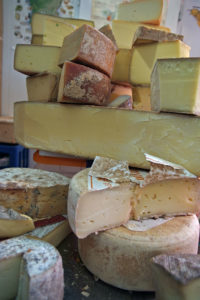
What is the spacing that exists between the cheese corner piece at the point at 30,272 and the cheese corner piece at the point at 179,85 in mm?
625

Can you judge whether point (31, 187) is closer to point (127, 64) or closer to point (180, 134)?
point (180, 134)

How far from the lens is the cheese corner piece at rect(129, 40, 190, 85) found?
1.16 metres

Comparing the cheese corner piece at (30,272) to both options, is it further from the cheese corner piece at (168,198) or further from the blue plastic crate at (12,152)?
the blue plastic crate at (12,152)

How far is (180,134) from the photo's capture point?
0.87 metres

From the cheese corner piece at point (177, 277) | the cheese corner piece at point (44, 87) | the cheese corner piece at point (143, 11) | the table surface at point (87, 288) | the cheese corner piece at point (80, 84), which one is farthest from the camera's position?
the cheese corner piece at point (143, 11)

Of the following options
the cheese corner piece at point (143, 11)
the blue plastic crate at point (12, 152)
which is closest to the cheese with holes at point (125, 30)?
the cheese corner piece at point (143, 11)

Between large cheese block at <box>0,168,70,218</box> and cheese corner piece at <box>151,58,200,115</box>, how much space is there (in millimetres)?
496

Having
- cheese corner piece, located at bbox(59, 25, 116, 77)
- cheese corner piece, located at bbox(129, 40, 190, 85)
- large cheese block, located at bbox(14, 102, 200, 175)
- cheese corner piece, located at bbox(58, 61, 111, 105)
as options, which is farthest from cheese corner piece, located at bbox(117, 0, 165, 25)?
large cheese block, located at bbox(14, 102, 200, 175)

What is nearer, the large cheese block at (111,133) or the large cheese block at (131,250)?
the large cheese block at (131,250)

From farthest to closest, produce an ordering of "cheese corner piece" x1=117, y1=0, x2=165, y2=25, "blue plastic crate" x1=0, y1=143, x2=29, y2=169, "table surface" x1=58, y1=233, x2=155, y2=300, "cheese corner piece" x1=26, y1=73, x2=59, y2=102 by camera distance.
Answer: "blue plastic crate" x1=0, y1=143, x2=29, y2=169, "cheese corner piece" x1=117, y1=0, x2=165, y2=25, "cheese corner piece" x1=26, y1=73, x2=59, y2=102, "table surface" x1=58, y1=233, x2=155, y2=300

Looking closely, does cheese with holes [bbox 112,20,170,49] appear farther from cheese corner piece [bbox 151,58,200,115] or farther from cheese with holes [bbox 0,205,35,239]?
cheese with holes [bbox 0,205,35,239]

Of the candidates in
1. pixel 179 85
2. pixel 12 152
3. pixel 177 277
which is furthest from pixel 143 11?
pixel 177 277

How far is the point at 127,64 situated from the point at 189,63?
514 millimetres

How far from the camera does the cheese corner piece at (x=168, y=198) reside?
2.74 ft
